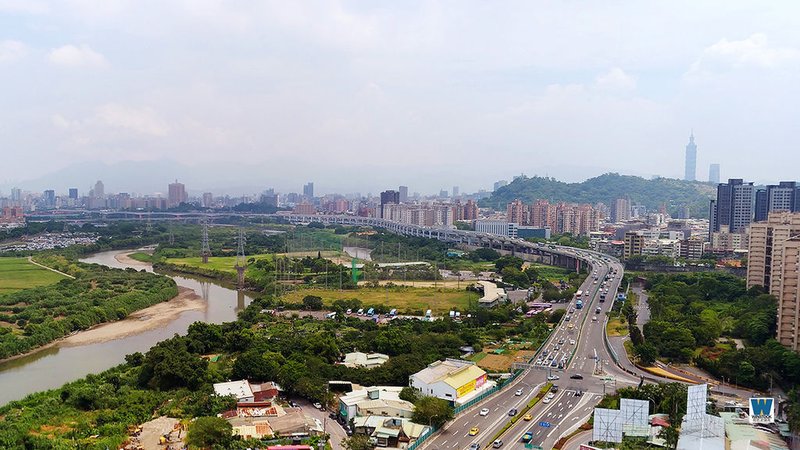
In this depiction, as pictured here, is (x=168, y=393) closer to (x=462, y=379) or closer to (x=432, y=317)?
(x=462, y=379)

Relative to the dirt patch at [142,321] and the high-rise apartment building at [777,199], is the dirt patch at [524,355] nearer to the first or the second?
the dirt patch at [142,321]

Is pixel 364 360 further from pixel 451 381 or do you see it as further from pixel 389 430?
pixel 389 430

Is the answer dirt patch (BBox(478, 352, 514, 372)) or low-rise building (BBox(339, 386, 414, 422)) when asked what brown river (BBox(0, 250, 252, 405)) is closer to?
low-rise building (BBox(339, 386, 414, 422))

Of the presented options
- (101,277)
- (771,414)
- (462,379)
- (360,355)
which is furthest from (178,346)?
(101,277)

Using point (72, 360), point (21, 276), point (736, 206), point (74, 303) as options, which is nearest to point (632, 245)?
point (736, 206)

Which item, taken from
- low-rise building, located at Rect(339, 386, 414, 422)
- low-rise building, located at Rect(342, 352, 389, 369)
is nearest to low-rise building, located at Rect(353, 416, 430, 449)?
low-rise building, located at Rect(339, 386, 414, 422)
